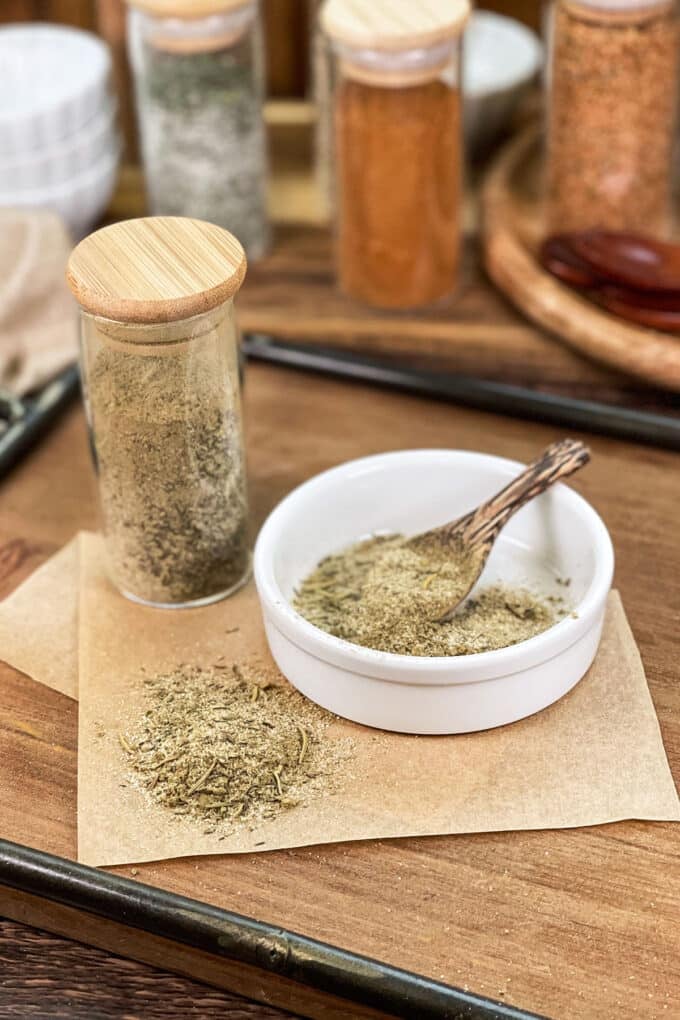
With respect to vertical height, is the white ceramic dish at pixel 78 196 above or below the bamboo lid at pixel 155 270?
below

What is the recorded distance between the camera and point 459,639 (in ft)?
2.26

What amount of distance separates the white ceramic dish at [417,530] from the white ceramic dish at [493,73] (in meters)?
0.52

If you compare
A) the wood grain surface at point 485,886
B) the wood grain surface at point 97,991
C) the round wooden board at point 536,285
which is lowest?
the wood grain surface at point 97,991

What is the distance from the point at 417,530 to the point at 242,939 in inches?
11.8

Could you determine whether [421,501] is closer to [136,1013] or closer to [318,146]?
[136,1013]

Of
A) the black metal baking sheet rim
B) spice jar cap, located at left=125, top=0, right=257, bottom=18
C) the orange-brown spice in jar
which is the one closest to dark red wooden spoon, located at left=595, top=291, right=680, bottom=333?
the orange-brown spice in jar

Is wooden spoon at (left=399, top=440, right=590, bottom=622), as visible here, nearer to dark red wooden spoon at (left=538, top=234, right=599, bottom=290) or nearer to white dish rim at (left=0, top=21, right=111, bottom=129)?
dark red wooden spoon at (left=538, top=234, right=599, bottom=290)

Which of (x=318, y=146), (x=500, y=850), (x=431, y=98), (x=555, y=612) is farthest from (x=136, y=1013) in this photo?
(x=318, y=146)

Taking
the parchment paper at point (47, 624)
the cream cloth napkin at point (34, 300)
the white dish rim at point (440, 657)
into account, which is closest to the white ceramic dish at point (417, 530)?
the white dish rim at point (440, 657)

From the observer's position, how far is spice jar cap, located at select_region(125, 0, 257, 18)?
3.21 feet

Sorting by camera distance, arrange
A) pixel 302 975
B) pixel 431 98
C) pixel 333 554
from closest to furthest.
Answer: pixel 302 975 → pixel 333 554 → pixel 431 98

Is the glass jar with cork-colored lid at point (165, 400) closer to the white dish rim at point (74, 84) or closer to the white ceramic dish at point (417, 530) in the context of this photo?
the white ceramic dish at point (417, 530)

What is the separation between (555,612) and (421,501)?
4.7 inches

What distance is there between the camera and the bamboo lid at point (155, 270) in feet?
2.17
